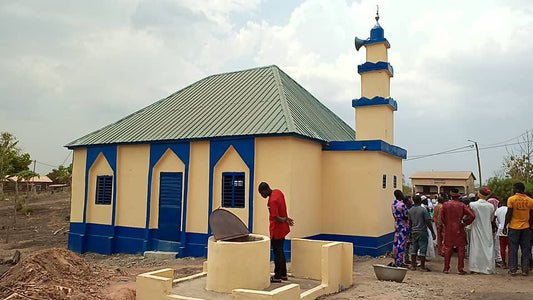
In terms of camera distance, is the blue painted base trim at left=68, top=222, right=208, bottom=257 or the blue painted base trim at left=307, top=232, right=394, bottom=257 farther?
the blue painted base trim at left=68, top=222, right=208, bottom=257

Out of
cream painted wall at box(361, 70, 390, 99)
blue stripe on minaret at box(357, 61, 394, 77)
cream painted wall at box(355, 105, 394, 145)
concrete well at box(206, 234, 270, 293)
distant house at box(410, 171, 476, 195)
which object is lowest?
concrete well at box(206, 234, 270, 293)

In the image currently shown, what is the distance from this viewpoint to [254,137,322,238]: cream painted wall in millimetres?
11484

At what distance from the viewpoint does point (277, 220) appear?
7672 millimetres

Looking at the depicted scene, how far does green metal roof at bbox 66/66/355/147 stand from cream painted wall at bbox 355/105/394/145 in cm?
96

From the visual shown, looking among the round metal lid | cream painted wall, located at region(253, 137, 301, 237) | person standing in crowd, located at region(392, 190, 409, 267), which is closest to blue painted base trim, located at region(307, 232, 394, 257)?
cream painted wall, located at region(253, 137, 301, 237)

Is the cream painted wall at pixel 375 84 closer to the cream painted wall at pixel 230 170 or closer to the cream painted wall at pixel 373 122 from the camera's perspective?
the cream painted wall at pixel 373 122

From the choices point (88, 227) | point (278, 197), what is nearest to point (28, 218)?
point (88, 227)

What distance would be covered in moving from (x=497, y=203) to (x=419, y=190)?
25.4 metres

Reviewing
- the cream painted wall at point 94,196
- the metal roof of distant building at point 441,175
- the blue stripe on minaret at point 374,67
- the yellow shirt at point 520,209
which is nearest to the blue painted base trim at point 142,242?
the cream painted wall at point 94,196

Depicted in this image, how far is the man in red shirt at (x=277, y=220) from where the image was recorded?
301 inches

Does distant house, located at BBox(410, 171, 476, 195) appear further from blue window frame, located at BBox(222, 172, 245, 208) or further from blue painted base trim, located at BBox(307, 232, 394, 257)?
blue window frame, located at BBox(222, 172, 245, 208)

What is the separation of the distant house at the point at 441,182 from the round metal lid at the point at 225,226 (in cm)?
2973

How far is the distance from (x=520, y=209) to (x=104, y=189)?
12442 millimetres

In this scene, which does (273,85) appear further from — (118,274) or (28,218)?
(28,218)
